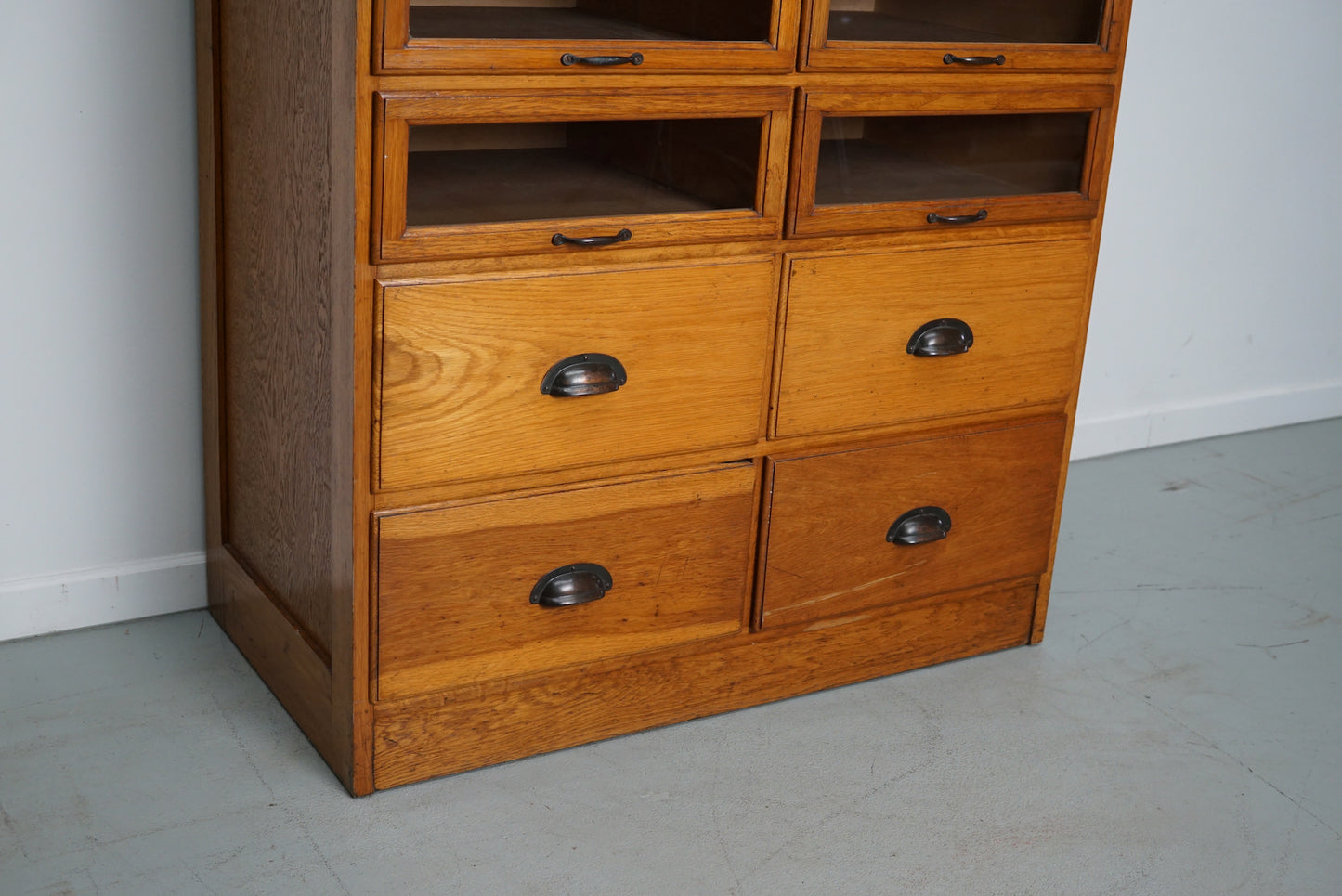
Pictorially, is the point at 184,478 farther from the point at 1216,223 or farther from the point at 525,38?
the point at 1216,223

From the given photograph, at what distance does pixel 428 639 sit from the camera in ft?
5.61

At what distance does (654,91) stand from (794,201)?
0.80 feet

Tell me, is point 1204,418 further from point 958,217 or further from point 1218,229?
point 958,217

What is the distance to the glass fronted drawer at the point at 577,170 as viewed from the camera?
1538 millimetres

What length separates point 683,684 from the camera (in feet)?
6.37

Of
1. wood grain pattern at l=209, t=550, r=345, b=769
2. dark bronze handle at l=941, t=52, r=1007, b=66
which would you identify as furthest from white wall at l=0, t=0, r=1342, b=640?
dark bronze handle at l=941, t=52, r=1007, b=66

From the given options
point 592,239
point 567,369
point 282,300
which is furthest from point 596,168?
point 282,300

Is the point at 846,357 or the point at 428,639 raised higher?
the point at 846,357

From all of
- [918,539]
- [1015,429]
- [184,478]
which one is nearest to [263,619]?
[184,478]

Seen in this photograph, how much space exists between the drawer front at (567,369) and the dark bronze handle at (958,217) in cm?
26

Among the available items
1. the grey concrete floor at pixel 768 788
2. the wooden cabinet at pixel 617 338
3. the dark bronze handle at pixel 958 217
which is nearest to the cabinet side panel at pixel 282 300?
the wooden cabinet at pixel 617 338

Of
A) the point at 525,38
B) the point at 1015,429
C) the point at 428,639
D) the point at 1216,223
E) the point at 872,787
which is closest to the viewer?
the point at 525,38

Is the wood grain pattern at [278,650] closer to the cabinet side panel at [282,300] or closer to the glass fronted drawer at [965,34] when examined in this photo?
the cabinet side panel at [282,300]

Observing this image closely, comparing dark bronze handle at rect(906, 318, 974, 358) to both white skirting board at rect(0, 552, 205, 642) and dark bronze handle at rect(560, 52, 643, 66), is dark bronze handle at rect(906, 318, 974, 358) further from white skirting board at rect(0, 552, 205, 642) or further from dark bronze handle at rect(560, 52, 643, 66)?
white skirting board at rect(0, 552, 205, 642)
